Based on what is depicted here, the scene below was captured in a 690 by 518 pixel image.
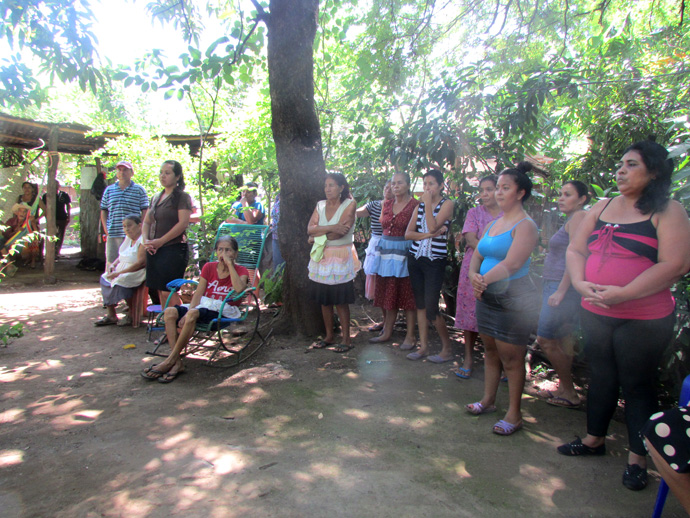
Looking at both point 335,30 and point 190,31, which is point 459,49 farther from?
point 190,31

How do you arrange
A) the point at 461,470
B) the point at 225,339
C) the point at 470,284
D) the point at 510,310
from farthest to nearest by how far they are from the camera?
the point at 225,339 → the point at 470,284 → the point at 510,310 → the point at 461,470

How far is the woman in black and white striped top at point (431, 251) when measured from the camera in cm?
439

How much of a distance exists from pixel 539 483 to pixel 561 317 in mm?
1352

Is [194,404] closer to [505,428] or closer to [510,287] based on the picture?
[505,428]

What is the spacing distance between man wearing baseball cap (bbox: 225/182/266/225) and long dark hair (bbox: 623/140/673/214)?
18.0ft

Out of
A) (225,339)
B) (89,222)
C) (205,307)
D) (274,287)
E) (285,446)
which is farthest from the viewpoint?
(89,222)

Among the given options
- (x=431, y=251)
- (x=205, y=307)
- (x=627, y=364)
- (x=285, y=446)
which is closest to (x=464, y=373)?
(x=431, y=251)

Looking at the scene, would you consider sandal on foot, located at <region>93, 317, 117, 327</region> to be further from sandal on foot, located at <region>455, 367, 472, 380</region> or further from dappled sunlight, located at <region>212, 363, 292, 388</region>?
sandal on foot, located at <region>455, 367, 472, 380</region>

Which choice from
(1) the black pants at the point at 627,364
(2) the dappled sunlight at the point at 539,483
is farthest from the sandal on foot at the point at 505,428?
(1) the black pants at the point at 627,364

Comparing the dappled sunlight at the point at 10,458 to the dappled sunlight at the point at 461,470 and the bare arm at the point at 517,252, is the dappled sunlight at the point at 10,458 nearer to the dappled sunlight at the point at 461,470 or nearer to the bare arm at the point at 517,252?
the dappled sunlight at the point at 461,470

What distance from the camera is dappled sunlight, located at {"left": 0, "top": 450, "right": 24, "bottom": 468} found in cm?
269

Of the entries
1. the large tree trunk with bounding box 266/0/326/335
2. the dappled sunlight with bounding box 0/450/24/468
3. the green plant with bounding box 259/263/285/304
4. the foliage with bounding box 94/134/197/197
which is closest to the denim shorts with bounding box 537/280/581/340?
the large tree trunk with bounding box 266/0/326/335

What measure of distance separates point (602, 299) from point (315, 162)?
10.7 feet

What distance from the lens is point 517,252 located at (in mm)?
2949
